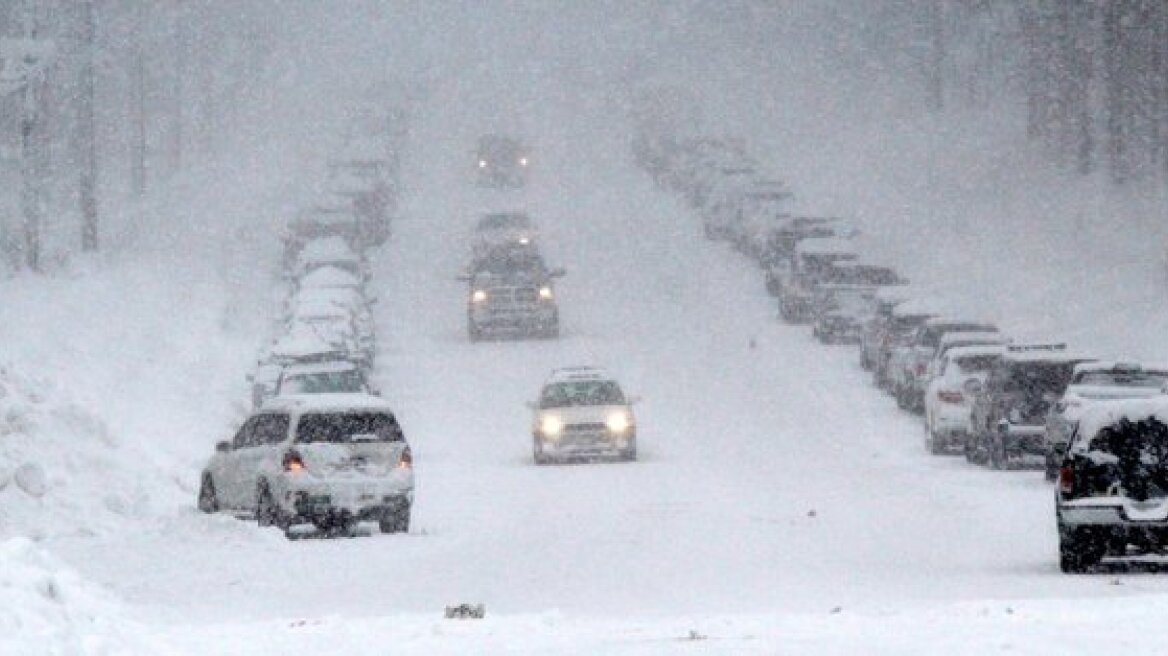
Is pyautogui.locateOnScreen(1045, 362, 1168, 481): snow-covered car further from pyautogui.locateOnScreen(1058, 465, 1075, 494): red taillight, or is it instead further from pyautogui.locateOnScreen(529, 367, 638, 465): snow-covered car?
pyautogui.locateOnScreen(1058, 465, 1075, 494): red taillight

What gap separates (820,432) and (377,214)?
3606 centimetres

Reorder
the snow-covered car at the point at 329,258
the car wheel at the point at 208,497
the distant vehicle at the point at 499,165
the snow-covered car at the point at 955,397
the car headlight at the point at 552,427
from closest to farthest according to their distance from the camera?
1. the car wheel at the point at 208,497
2. the snow-covered car at the point at 955,397
3. the car headlight at the point at 552,427
4. the snow-covered car at the point at 329,258
5. the distant vehicle at the point at 499,165

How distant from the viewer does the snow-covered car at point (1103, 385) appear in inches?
1282

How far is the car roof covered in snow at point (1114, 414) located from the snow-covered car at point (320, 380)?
1994 centimetres

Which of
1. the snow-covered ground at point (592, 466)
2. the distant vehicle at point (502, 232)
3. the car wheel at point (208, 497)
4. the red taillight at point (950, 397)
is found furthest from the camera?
the distant vehicle at point (502, 232)

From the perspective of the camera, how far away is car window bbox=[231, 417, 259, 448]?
3012 cm

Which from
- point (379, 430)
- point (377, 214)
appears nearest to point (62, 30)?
point (377, 214)

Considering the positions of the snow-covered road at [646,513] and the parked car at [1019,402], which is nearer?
the snow-covered road at [646,513]

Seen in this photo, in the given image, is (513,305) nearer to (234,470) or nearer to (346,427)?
(234,470)

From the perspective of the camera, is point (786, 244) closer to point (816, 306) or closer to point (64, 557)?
point (816, 306)

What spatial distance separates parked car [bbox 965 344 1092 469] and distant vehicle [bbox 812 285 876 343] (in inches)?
689

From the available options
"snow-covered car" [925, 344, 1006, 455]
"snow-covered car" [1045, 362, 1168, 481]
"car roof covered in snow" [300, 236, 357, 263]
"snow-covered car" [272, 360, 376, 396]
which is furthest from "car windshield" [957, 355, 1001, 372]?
"car roof covered in snow" [300, 236, 357, 263]

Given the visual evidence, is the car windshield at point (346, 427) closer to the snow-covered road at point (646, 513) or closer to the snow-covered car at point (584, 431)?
the snow-covered road at point (646, 513)

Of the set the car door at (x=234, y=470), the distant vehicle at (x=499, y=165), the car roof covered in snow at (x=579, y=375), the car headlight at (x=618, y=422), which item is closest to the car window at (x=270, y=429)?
the car door at (x=234, y=470)
